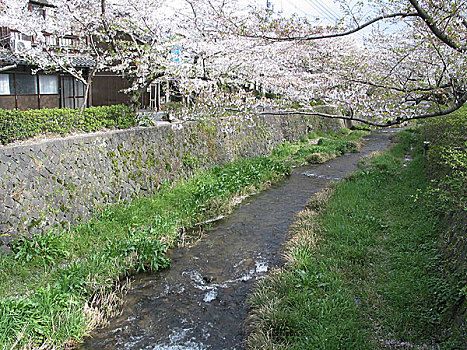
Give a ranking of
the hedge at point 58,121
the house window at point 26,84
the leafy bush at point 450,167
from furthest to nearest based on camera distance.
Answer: the house window at point 26,84, the hedge at point 58,121, the leafy bush at point 450,167

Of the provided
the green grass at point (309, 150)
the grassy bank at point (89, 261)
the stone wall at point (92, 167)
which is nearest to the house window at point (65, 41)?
the stone wall at point (92, 167)

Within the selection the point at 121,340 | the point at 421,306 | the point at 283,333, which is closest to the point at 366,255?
the point at 421,306

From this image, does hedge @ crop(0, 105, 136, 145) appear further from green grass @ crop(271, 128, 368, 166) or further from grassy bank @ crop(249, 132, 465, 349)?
green grass @ crop(271, 128, 368, 166)

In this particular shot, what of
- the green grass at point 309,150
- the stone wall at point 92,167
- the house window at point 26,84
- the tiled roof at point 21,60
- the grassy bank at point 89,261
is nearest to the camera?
the grassy bank at point 89,261

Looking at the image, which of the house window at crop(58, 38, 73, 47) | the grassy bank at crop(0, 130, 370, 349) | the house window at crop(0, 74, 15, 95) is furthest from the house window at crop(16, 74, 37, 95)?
the grassy bank at crop(0, 130, 370, 349)

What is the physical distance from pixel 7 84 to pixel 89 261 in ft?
38.5

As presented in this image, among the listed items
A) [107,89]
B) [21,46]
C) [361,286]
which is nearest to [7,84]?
[21,46]

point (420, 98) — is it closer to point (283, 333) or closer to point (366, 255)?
point (366, 255)

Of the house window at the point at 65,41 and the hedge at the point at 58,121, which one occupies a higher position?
the house window at the point at 65,41

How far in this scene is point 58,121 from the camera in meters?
9.48

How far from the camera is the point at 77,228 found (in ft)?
26.7

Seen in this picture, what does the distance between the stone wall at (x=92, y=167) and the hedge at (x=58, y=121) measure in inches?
24.4

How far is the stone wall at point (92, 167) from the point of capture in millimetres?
7216

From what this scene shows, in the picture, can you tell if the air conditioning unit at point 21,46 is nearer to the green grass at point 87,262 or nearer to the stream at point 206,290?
the green grass at point 87,262
